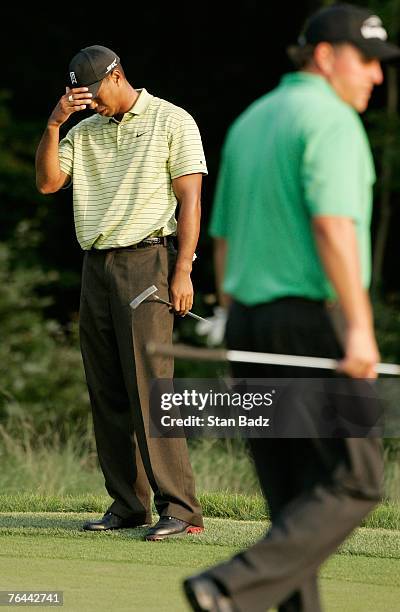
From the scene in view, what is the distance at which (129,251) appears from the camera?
19.0ft

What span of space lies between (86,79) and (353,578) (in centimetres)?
223

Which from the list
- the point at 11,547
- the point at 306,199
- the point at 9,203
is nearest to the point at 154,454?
the point at 11,547

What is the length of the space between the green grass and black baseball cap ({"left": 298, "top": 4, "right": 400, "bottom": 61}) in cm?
299

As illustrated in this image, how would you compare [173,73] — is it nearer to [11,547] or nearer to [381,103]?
[381,103]

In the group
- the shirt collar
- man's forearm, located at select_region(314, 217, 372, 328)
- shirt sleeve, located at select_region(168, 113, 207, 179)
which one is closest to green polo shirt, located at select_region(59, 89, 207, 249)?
shirt sleeve, located at select_region(168, 113, 207, 179)

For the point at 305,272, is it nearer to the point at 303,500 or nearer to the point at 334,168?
the point at 334,168

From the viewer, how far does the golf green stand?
4695 mm

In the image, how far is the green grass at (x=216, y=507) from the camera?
20.9 ft

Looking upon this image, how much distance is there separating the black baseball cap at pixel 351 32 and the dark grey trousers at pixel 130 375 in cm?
214

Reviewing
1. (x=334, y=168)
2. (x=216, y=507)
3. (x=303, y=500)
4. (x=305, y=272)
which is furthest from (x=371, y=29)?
(x=216, y=507)

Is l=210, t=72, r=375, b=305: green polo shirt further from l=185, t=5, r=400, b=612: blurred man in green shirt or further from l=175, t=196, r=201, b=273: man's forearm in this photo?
l=175, t=196, r=201, b=273: man's forearm

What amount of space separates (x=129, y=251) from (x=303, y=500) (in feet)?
7.57

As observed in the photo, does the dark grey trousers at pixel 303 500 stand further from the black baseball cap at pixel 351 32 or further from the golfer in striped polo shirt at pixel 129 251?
the golfer in striped polo shirt at pixel 129 251

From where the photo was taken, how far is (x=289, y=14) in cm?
1689
